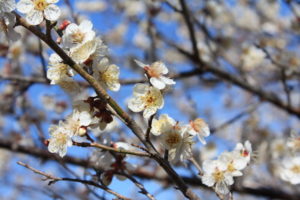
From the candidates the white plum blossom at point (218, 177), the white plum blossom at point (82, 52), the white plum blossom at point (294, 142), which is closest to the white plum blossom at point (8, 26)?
the white plum blossom at point (82, 52)

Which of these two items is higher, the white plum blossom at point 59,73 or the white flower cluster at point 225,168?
the white flower cluster at point 225,168

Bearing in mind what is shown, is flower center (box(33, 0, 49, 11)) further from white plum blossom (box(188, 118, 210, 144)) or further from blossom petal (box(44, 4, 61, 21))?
white plum blossom (box(188, 118, 210, 144))

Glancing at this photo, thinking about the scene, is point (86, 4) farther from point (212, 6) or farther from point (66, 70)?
point (66, 70)

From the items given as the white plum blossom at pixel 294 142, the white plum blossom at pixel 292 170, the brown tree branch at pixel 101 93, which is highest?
the white plum blossom at pixel 294 142

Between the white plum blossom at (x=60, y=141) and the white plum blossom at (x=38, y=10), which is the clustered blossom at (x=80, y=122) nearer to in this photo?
the white plum blossom at (x=60, y=141)

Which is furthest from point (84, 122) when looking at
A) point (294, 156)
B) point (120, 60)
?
point (120, 60)

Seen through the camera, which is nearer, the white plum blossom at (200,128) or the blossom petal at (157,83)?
the blossom petal at (157,83)
